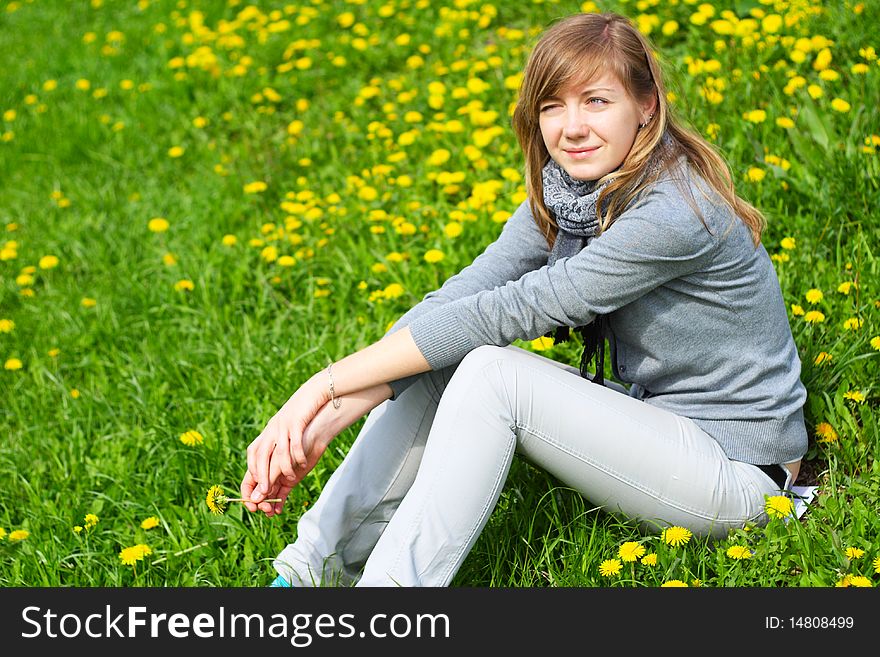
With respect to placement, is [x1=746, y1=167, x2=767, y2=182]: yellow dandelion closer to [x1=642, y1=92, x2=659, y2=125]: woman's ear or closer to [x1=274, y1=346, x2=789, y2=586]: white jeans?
→ [x1=642, y1=92, x2=659, y2=125]: woman's ear

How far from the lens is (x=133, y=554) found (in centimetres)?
235

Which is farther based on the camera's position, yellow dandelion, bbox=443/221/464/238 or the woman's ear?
yellow dandelion, bbox=443/221/464/238

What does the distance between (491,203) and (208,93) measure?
6.99 ft

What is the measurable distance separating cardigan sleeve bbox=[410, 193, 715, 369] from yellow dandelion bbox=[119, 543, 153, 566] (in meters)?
0.83

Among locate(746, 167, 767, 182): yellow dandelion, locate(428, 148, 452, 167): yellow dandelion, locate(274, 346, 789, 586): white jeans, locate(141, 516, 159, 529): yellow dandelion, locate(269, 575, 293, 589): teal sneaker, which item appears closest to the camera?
locate(274, 346, 789, 586): white jeans

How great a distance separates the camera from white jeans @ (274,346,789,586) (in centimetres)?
195

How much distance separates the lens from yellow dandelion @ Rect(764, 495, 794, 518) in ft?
6.70

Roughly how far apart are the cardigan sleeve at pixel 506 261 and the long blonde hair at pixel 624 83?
0.31m

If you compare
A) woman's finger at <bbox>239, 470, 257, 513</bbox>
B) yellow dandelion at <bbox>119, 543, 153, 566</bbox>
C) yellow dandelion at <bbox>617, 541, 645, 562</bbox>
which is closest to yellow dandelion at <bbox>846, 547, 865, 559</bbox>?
yellow dandelion at <bbox>617, 541, 645, 562</bbox>

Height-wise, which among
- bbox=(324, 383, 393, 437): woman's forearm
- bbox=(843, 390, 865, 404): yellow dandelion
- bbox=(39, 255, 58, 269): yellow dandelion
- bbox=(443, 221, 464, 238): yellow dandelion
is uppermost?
bbox=(324, 383, 393, 437): woman's forearm

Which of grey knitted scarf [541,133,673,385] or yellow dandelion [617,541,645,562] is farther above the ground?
grey knitted scarf [541,133,673,385]

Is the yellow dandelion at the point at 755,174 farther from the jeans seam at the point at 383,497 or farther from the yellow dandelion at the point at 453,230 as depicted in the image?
the jeans seam at the point at 383,497

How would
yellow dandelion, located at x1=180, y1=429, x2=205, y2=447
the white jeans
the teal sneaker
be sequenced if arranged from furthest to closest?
yellow dandelion, located at x1=180, y1=429, x2=205, y2=447, the teal sneaker, the white jeans
